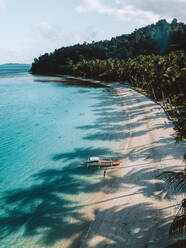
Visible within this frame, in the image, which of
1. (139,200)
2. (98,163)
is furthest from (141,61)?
(139,200)

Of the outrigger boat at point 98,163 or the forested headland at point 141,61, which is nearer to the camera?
the outrigger boat at point 98,163

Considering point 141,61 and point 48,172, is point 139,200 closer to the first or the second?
point 48,172

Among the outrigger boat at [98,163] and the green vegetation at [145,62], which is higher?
the green vegetation at [145,62]

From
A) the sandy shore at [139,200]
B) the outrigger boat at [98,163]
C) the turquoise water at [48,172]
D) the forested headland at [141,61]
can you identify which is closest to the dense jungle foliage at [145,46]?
the forested headland at [141,61]

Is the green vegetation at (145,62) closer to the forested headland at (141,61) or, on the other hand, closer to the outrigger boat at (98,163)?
the forested headland at (141,61)

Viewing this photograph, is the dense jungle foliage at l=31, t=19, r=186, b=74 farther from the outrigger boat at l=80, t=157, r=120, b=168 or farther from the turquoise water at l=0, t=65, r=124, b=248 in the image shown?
the outrigger boat at l=80, t=157, r=120, b=168

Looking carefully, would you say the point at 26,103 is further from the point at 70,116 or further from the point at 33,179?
the point at 33,179

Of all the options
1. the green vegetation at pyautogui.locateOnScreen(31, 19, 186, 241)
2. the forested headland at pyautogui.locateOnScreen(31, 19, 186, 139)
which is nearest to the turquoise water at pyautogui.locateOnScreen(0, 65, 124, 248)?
the green vegetation at pyautogui.locateOnScreen(31, 19, 186, 241)
